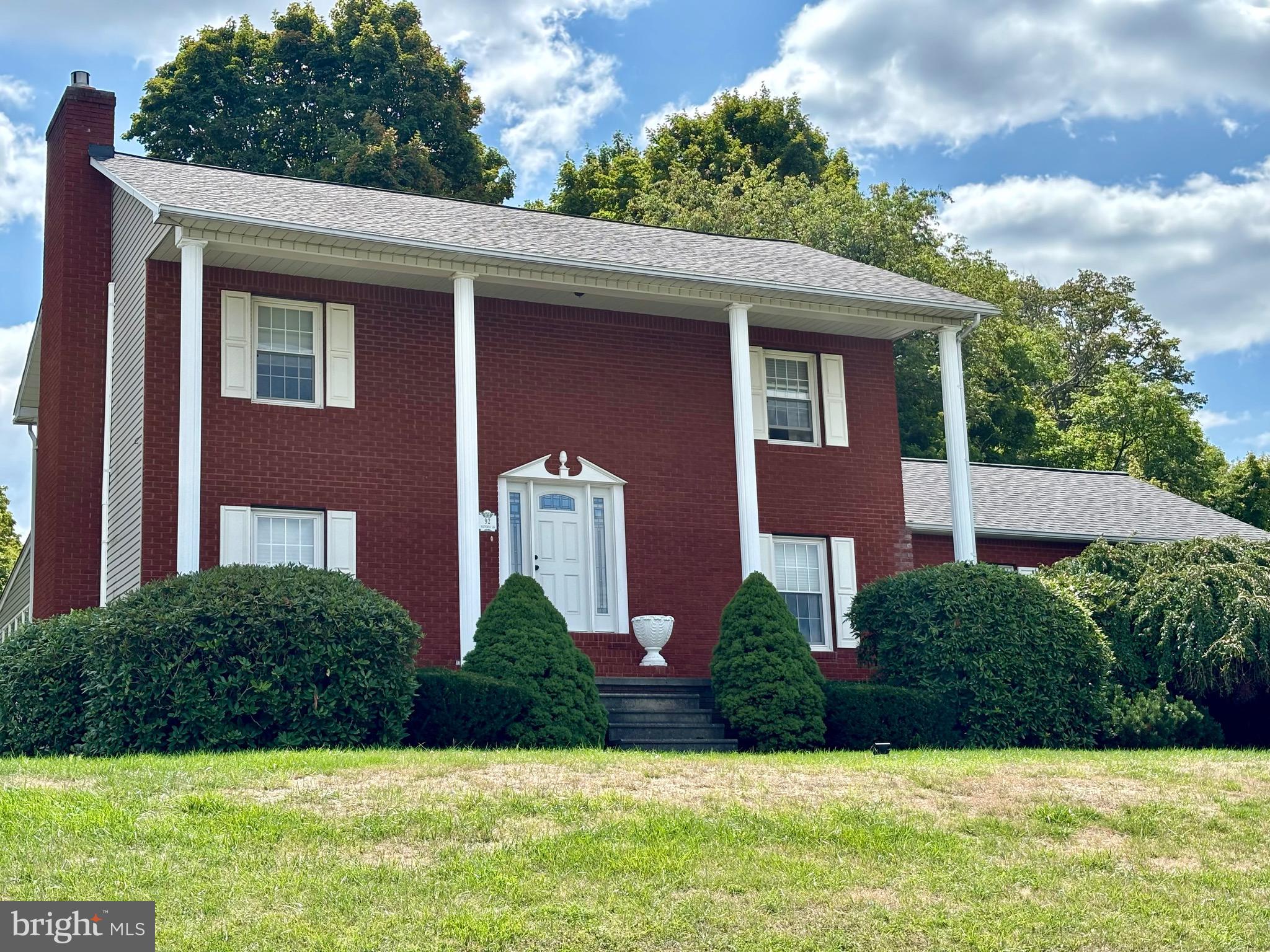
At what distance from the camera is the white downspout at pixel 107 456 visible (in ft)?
61.4

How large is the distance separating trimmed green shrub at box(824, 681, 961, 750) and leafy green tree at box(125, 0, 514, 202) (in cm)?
2490

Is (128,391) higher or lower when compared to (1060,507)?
higher

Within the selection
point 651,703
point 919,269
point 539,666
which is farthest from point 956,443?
point 919,269

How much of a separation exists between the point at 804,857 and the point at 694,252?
12.9 m

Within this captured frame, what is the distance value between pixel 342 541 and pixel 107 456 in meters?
2.93

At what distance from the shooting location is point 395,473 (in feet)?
63.3

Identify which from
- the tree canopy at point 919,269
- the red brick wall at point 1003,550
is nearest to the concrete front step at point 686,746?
the red brick wall at point 1003,550

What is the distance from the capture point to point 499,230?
20.1m

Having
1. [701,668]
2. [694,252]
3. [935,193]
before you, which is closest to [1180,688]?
[701,668]

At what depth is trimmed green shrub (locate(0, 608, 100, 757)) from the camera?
1445cm

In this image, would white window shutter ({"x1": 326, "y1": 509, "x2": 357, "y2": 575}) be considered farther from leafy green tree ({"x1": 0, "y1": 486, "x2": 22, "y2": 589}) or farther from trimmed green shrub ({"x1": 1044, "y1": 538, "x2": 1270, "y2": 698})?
leafy green tree ({"x1": 0, "y1": 486, "x2": 22, "y2": 589})

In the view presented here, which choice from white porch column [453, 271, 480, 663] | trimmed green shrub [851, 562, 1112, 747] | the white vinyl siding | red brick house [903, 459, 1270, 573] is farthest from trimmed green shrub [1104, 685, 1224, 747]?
the white vinyl siding

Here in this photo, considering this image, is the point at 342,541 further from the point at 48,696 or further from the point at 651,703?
the point at 48,696

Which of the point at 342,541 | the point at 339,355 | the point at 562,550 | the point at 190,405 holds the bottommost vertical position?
the point at 562,550
